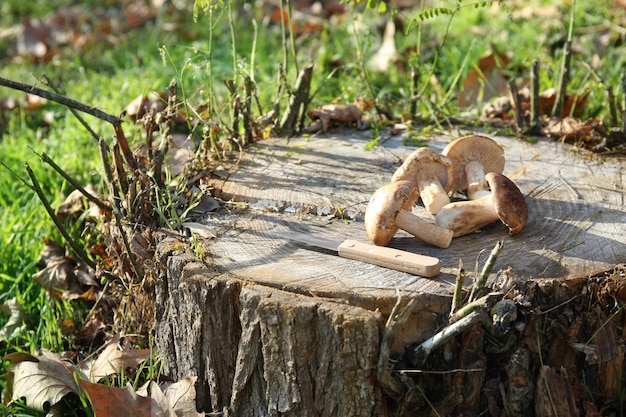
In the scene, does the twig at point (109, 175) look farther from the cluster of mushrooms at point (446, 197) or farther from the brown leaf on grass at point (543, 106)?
the brown leaf on grass at point (543, 106)

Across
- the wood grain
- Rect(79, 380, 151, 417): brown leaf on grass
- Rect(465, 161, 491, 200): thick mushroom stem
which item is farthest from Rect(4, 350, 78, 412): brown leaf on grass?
Rect(465, 161, 491, 200): thick mushroom stem

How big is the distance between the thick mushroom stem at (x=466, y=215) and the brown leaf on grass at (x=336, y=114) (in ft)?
4.03

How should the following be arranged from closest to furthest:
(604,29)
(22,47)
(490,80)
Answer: (490,80), (604,29), (22,47)

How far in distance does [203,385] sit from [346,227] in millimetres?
777

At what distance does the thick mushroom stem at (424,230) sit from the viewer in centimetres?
257

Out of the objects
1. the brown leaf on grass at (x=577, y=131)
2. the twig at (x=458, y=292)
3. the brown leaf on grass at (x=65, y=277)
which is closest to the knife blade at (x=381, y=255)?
the twig at (x=458, y=292)

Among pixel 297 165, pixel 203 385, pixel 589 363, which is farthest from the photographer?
pixel 297 165

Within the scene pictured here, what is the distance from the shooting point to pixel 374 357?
7.52ft

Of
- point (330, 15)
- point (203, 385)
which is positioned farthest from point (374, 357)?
point (330, 15)

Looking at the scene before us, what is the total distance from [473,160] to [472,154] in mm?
27

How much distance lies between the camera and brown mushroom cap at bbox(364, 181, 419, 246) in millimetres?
2514

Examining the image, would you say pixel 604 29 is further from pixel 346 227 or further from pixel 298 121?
pixel 346 227

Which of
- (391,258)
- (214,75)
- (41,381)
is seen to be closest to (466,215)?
(391,258)

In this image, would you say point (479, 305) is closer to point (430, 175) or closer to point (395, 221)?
point (395, 221)
